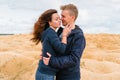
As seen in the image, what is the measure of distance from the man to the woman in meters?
0.09

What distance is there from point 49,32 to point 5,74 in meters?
10.6

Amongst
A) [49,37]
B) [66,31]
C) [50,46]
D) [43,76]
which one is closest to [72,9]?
[66,31]

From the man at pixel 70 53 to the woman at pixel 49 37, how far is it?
92mm

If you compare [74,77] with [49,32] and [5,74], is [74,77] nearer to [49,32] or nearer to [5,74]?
[49,32]

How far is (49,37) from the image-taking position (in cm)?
636

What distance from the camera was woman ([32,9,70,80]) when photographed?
6228 millimetres

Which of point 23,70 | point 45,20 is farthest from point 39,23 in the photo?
point 23,70

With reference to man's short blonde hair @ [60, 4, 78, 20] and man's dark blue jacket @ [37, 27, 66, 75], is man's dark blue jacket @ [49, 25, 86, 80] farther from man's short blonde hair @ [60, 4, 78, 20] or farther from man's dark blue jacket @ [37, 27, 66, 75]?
man's short blonde hair @ [60, 4, 78, 20]

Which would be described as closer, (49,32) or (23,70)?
(49,32)

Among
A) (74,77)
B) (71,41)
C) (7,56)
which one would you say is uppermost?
(71,41)

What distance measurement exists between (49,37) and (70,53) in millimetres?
424

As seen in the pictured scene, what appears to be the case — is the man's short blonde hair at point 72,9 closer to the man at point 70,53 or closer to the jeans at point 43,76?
the man at point 70,53

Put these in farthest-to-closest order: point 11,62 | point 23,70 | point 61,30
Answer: point 11,62 < point 23,70 < point 61,30

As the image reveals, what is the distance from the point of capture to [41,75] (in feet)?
21.0
